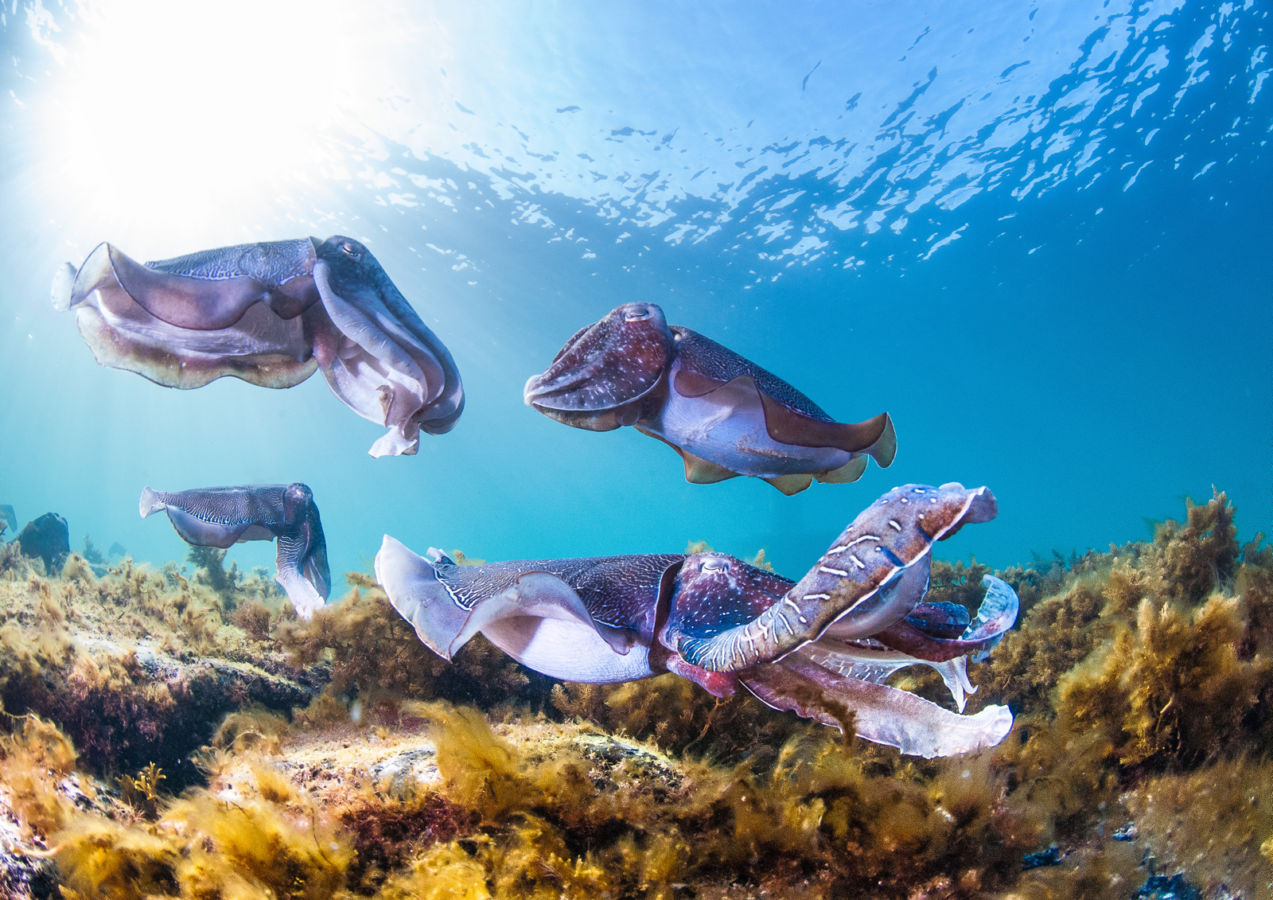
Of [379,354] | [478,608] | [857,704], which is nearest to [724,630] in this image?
[857,704]

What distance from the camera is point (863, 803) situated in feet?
5.67

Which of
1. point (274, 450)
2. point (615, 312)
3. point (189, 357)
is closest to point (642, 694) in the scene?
point (615, 312)

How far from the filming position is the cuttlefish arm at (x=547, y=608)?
4.97 feet

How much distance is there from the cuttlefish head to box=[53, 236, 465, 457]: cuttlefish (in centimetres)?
60

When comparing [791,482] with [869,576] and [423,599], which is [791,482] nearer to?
[869,576]

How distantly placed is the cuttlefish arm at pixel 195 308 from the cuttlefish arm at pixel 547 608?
3.54ft

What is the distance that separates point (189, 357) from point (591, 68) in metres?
23.1

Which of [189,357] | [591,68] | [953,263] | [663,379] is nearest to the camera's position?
Answer: [663,379]

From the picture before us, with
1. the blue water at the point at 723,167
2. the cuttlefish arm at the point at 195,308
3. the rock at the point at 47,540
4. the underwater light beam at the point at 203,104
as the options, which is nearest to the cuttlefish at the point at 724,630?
the cuttlefish arm at the point at 195,308

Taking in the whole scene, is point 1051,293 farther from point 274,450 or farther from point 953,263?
point 274,450

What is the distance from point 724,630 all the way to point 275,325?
2.07 meters

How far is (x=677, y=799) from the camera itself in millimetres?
1911

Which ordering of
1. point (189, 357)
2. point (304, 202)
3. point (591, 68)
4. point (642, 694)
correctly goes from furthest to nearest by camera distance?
point (304, 202) < point (591, 68) < point (642, 694) < point (189, 357)

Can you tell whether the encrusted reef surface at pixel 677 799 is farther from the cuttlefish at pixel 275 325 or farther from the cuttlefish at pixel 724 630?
the cuttlefish at pixel 275 325
